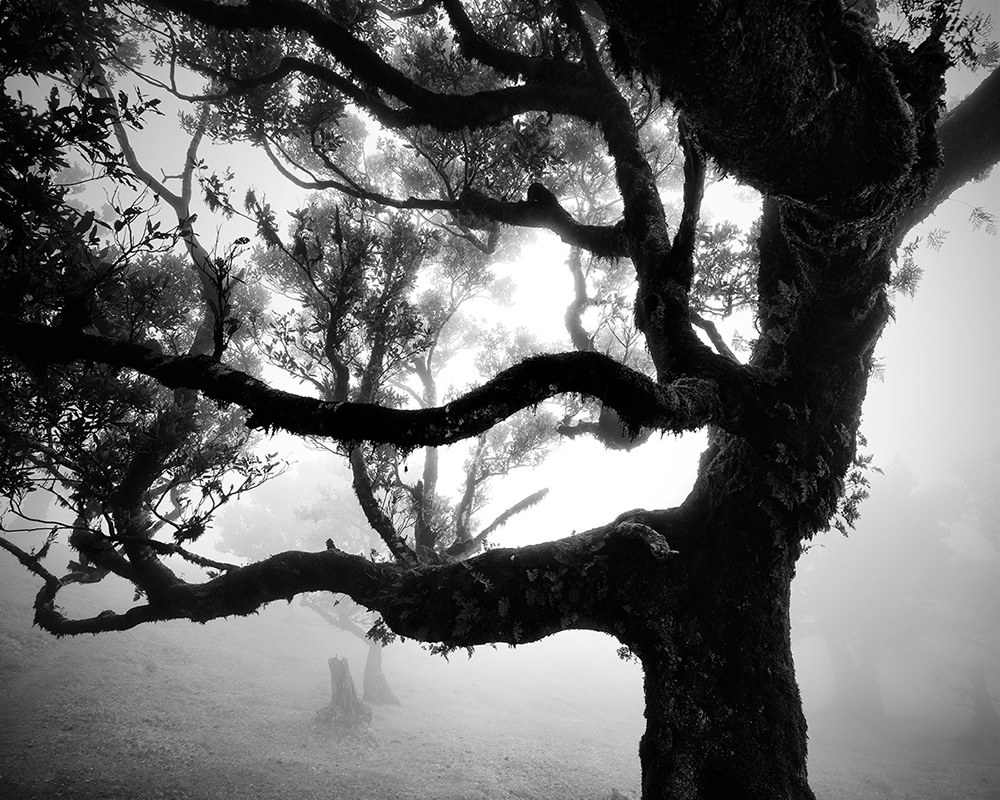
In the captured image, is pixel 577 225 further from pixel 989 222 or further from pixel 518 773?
pixel 518 773

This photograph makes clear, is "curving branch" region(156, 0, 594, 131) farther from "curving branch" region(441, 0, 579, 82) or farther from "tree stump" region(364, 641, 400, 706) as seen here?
"tree stump" region(364, 641, 400, 706)

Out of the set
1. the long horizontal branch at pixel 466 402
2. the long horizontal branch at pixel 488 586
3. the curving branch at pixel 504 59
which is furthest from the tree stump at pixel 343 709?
the curving branch at pixel 504 59

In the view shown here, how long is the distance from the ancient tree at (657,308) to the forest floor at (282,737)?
502 cm

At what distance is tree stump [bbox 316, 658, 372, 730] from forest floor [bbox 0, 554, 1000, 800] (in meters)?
0.76

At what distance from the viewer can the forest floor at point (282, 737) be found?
9641 millimetres

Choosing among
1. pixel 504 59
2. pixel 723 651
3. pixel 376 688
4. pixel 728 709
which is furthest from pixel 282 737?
pixel 504 59

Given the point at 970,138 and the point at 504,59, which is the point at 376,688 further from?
the point at 970,138

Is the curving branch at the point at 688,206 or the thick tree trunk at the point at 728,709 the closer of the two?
the curving branch at the point at 688,206

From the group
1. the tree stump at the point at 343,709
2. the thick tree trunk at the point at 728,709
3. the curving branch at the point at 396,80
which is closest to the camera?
the thick tree trunk at the point at 728,709

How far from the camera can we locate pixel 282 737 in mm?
14492

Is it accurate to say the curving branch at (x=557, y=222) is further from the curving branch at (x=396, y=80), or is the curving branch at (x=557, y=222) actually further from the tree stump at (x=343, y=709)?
the tree stump at (x=343, y=709)

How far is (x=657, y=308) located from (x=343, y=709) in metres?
20.9

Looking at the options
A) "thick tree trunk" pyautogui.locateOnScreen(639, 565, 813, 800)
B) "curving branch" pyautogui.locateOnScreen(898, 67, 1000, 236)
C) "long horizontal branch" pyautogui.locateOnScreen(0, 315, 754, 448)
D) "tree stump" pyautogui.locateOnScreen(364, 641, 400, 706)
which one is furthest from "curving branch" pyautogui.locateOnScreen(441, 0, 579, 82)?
"tree stump" pyautogui.locateOnScreen(364, 641, 400, 706)

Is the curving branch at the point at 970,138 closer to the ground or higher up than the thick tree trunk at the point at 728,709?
higher up
